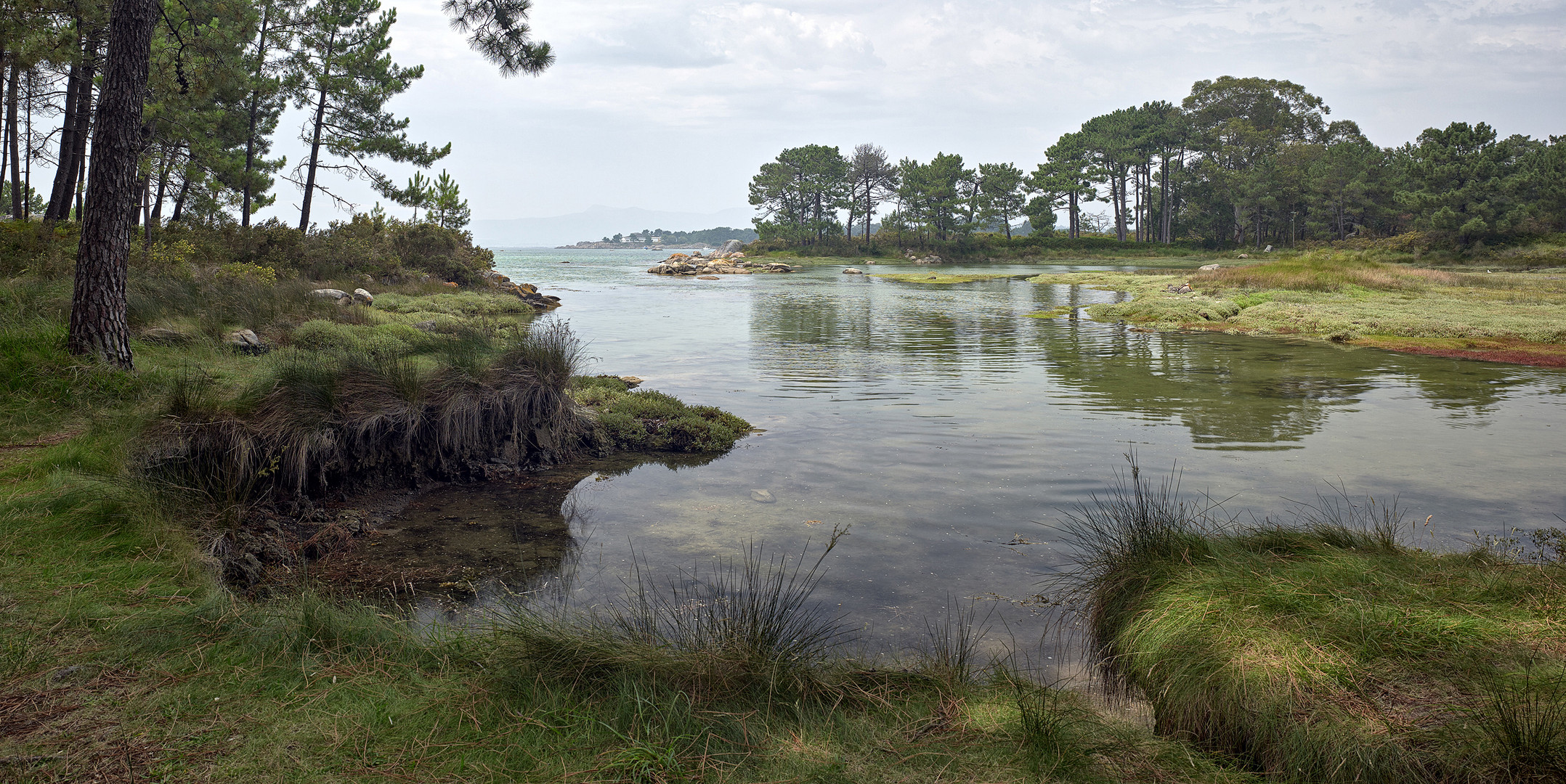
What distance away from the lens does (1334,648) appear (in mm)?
3797

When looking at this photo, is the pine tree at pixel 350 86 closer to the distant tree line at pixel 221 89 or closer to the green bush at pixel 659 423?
the distant tree line at pixel 221 89

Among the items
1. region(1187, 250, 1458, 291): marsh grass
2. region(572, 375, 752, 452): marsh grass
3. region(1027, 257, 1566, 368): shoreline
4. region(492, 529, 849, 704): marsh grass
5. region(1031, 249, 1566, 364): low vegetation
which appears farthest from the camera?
region(1187, 250, 1458, 291): marsh grass

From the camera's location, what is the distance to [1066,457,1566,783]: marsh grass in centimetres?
308

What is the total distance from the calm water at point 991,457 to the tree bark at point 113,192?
3.71m

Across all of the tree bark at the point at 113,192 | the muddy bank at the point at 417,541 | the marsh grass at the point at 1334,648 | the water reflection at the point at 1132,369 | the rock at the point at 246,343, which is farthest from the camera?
the water reflection at the point at 1132,369

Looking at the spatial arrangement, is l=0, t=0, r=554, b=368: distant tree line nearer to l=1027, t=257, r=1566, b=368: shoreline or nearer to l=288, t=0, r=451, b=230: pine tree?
l=288, t=0, r=451, b=230: pine tree

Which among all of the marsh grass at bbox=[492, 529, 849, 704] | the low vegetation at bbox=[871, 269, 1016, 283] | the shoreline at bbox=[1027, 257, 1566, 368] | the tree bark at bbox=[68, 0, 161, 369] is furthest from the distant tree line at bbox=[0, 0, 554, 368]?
the low vegetation at bbox=[871, 269, 1016, 283]

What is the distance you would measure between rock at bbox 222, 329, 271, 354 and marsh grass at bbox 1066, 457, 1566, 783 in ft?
35.2

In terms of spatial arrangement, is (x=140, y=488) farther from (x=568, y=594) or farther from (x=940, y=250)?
(x=940, y=250)

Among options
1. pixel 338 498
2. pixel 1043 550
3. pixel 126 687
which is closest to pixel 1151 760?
pixel 1043 550

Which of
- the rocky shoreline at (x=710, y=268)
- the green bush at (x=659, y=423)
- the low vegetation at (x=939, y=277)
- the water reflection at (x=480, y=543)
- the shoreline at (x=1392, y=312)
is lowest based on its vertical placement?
the water reflection at (x=480, y=543)

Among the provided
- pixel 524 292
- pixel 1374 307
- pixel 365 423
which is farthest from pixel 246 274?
pixel 1374 307

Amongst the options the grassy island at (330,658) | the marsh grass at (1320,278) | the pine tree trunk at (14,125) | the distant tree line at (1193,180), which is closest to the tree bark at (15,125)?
the pine tree trunk at (14,125)

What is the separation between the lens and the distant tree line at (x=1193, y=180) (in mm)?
62500
